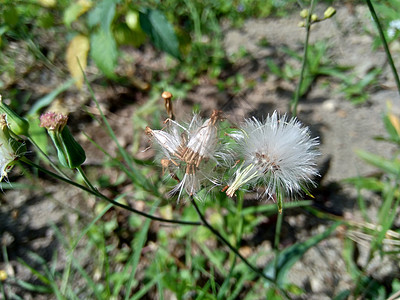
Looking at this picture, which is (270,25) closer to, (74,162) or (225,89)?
(225,89)

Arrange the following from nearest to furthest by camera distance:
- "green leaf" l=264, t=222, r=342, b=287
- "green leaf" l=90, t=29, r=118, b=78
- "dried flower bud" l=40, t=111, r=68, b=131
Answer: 1. "dried flower bud" l=40, t=111, r=68, b=131
2. "green leaf" l=264, t=222, r=342, b=287
3. "green leaf" l=90, t=29, r=118, b=78

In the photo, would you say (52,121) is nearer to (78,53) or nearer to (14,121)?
(14,121)

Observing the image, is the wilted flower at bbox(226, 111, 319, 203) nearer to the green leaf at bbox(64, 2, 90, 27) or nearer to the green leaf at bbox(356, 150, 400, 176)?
the green leaf at bbox(356, 150, 400, 176)

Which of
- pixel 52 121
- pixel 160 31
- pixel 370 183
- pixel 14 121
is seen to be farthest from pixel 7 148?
pixel 370 183

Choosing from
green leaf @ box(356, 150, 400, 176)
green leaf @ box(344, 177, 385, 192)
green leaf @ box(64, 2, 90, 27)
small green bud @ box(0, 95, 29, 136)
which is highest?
green leaf @ box(64, 2, 90, 27)

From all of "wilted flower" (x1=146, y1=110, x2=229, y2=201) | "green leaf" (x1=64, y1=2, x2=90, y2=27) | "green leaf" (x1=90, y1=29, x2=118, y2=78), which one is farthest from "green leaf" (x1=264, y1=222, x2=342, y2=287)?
"green leaf" (x1=64, y1=2, x2=90, y2=27)

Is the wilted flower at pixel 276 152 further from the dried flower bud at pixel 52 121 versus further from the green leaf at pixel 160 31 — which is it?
the green leaf at pixel 160 31
